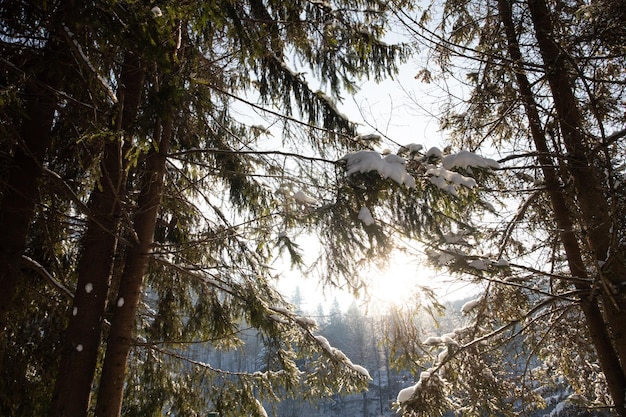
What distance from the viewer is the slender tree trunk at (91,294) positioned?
3.04 m

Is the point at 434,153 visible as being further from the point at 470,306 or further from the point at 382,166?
the point at 470,306

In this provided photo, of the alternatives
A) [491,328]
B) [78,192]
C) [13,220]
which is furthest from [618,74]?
[13,220]

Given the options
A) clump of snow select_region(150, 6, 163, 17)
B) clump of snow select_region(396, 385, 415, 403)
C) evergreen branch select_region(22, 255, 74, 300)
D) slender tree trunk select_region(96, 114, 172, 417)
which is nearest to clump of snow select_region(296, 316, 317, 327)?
clump of snow select_region(396, 385, 415, 403)

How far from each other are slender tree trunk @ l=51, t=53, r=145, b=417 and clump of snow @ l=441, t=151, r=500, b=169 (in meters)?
2.42

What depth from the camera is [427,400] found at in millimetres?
4293

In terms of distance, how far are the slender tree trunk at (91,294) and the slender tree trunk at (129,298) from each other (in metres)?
0.12

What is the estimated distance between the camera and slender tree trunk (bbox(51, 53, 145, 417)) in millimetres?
3045

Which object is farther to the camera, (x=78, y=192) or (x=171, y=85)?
(x=78, y=192)

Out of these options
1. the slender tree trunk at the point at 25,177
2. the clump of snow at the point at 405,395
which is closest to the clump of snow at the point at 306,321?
the clump of snow at the point at 405,395

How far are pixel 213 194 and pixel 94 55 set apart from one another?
2172 millimetres

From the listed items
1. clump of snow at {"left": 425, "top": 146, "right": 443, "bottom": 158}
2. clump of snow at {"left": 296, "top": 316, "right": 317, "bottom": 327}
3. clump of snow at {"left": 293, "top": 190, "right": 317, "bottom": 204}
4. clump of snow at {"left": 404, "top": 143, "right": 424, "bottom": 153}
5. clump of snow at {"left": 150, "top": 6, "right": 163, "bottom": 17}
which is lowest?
clump of snow at {"left": 296, "top": 316, "right": 317, "bottom": 327}

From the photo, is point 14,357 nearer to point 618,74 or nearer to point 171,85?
point 171,85

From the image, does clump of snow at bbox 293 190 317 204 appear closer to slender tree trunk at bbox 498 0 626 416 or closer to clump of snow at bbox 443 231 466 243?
clump of snow at bbox 443 231 466 243

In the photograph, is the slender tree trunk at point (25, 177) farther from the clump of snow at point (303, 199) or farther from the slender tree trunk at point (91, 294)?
the clump of snow at point (303, 199)
